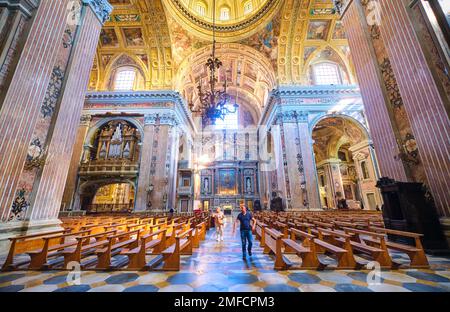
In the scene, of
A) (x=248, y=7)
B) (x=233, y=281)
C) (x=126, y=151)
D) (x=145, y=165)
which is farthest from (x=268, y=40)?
(x=233, y=281)

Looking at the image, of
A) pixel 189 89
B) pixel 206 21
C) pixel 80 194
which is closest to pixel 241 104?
pixel 189 89

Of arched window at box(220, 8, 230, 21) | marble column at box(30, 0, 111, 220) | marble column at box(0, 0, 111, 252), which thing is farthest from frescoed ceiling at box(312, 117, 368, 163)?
marble column at box(0, 0, 111, 252)

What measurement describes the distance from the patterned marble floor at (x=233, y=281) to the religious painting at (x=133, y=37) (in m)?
17.6

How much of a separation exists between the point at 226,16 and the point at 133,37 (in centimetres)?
850

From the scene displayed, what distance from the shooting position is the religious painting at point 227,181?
25109 millimetres

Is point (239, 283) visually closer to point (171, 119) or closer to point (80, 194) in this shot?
point (171, 119)

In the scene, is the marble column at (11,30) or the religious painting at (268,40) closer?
the marble column at (11,30)

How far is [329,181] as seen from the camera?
19.2m

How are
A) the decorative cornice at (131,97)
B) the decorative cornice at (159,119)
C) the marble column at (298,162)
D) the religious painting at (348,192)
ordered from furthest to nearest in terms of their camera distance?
the religious painting at (348,192) < the decorative cornice at (131,97) < the decorative cornice at (159,119) < the marble column at (298,162)

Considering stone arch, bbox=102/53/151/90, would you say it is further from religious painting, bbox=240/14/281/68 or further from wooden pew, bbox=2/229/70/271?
wooden pew, bbox=2/229/70/271

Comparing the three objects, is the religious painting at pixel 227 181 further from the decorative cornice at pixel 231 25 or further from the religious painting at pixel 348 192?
the decorative cornice at pixel 231 25

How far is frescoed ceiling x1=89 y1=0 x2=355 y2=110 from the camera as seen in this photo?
47.1ft

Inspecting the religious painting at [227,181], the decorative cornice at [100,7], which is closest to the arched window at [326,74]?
the religious painting at [227,181]

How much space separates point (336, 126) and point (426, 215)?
15692 millimetres
